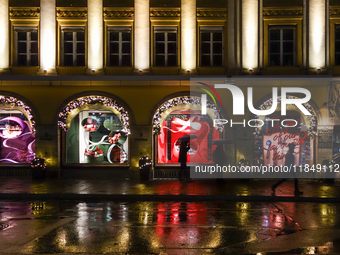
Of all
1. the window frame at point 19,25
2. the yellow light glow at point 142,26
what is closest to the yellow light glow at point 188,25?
the yellow light glow at point 142,26

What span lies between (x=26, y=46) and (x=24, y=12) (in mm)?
1650

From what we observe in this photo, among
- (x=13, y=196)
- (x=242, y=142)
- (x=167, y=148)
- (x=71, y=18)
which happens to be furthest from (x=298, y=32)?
A: (x=13, y=196)

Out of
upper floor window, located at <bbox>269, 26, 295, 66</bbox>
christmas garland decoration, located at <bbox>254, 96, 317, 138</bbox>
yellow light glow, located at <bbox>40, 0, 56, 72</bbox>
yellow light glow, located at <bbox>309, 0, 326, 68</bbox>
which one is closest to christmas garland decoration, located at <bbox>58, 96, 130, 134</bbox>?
yellow light glow, located at <bbox>40, 0, 56, 72</bbox>

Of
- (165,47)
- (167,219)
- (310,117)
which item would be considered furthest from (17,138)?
(310,117)

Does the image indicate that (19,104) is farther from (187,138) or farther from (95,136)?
(187,138)

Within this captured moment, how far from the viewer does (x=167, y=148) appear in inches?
746

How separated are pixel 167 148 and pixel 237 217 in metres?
9.29

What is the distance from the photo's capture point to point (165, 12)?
732 inches

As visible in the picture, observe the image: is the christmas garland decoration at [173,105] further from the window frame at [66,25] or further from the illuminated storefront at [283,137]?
the window frame at [66,25]

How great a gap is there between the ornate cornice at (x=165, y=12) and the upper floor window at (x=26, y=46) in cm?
591

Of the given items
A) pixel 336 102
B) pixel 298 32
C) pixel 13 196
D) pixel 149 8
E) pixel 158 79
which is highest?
pixel 149 8

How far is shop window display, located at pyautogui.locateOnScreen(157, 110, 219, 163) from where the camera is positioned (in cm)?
1877

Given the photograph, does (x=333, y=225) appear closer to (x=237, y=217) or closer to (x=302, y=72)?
(x=237, y=217)

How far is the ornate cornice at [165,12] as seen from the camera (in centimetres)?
1855
